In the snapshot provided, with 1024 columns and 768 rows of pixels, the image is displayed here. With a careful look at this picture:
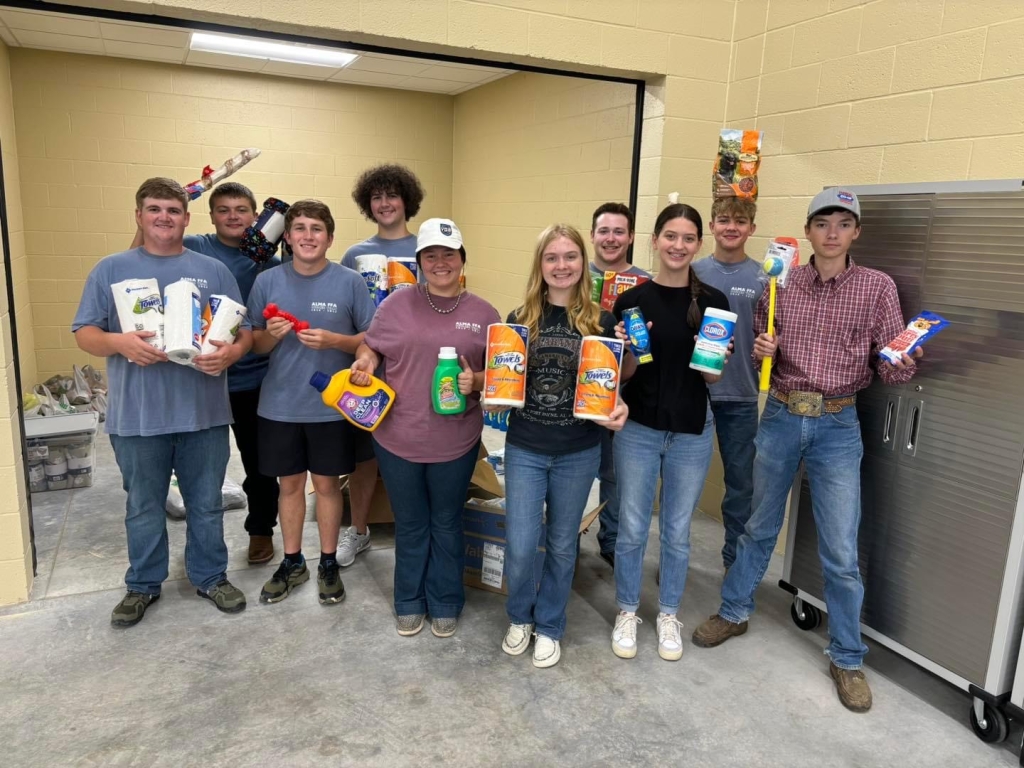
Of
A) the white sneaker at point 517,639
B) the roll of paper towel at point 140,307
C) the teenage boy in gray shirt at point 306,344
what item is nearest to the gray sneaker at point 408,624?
the white sneaker at point 517,639

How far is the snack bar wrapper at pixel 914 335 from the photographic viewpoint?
2.13m

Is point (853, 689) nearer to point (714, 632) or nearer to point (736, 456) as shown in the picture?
point (714, 632)

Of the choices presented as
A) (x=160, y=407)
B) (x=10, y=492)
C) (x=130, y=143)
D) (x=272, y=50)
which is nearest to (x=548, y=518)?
(x=160, y=407)

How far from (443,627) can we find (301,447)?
84cm

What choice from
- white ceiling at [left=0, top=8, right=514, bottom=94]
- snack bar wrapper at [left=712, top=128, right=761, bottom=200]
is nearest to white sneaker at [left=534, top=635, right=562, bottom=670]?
snack bar wrapper at [left=712, top=128, right=761, bottom=200]

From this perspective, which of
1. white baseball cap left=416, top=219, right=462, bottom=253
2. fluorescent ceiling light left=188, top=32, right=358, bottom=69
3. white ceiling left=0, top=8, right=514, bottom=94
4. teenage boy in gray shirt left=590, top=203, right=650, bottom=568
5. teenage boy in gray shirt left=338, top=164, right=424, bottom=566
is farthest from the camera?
fluorescent ceiling light left=188, top=32, right=358, bottom=69

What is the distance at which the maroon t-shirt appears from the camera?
93.4 inches

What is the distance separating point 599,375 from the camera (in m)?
2.18

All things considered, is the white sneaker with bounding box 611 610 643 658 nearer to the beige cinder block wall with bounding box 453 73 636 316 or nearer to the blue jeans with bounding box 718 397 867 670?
the blue jeans with bounding box 718 397 867 670

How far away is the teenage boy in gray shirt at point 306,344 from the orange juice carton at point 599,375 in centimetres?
90

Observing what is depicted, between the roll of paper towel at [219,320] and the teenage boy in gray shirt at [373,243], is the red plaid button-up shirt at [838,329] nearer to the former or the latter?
the teenage boy in gray shirt at [373,243]

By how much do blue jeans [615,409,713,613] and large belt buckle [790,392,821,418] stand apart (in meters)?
0.29

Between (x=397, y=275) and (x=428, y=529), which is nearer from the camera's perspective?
(x=428, y=529)

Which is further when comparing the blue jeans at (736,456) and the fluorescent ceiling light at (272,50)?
the fluorescent ceiling light at (272,50)
